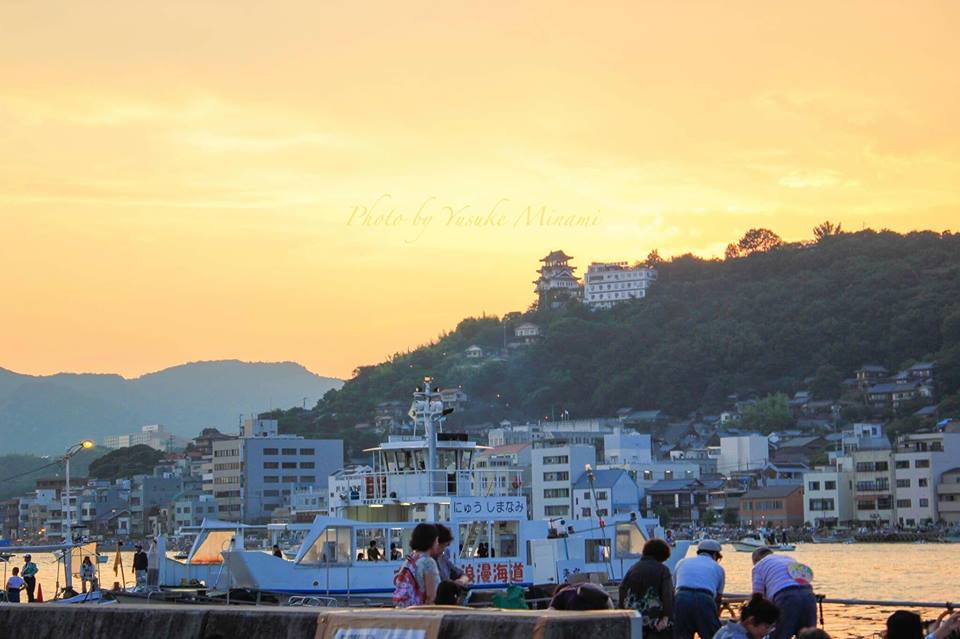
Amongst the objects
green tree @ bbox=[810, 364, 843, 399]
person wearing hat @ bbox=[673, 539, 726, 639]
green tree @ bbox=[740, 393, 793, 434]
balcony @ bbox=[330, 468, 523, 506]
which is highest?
green tree @ bbox=[810, 364, 843, 399]

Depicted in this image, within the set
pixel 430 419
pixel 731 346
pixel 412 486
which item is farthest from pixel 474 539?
pixel 731 346

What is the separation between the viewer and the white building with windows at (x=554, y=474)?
368ft

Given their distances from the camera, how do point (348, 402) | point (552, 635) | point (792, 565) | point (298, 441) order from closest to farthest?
point (552, 635), point (792, 565), point (298, 441), point (348, 402)

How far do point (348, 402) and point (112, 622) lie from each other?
7296 inches

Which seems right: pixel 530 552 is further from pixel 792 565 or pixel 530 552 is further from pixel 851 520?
pixel 851 520

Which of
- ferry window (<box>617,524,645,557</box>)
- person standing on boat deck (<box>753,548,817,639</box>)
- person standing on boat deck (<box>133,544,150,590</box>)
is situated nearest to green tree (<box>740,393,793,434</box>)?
ferry window (<box>617,524,645,557</box>)

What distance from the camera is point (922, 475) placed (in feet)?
378

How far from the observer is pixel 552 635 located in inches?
316

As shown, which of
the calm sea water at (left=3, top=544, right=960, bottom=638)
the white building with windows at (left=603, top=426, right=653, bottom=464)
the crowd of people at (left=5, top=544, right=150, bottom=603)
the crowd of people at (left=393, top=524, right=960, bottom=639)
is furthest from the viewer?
the white building with windows at (left=603, top=426, right=653, bottom=464)

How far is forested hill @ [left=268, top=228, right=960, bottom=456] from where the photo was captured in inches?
6831

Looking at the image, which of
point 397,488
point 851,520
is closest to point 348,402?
point 851,520

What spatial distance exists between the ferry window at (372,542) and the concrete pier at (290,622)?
22236 millimetres

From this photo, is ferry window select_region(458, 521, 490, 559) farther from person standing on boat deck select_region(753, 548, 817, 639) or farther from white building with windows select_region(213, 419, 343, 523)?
white building with windows select_region(213, 419, 343, 523)

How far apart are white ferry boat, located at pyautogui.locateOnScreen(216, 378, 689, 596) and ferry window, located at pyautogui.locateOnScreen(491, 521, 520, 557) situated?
22mm
